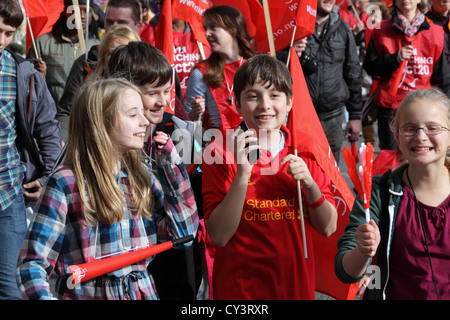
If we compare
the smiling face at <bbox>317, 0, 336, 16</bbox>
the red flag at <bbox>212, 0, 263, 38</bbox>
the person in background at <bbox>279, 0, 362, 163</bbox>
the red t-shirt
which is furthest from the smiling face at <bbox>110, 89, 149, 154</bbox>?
the smiling face at <bbox>317, 0, 336, 16</bbox>

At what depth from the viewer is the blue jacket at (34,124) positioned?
161 inches

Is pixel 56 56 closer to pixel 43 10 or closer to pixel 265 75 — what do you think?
pixel 43 10

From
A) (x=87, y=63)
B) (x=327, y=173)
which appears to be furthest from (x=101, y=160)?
(x=87, y=63)

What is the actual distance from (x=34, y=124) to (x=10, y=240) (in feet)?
2.33

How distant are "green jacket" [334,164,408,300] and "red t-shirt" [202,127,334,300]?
0.41 m

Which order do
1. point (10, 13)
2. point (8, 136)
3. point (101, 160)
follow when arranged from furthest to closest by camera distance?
point (8, 136) < point (10, 13) < point (101, 160)

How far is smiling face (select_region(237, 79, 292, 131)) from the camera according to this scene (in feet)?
10.8

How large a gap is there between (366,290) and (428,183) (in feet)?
1.62

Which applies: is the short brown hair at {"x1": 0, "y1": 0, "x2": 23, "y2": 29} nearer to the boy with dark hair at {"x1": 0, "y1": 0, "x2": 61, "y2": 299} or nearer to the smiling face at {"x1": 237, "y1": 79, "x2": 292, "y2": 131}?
the boy with dark hair at {"x1": 0, "y1": 0, "x2": 61, "y2": 299}

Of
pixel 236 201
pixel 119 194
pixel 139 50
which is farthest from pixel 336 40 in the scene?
pixel 119 194

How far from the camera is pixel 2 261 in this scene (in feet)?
12.9

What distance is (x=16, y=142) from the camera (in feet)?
13.6

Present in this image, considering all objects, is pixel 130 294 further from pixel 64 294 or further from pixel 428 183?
pixel 428 183

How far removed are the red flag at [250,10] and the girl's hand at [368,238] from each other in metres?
3.37
